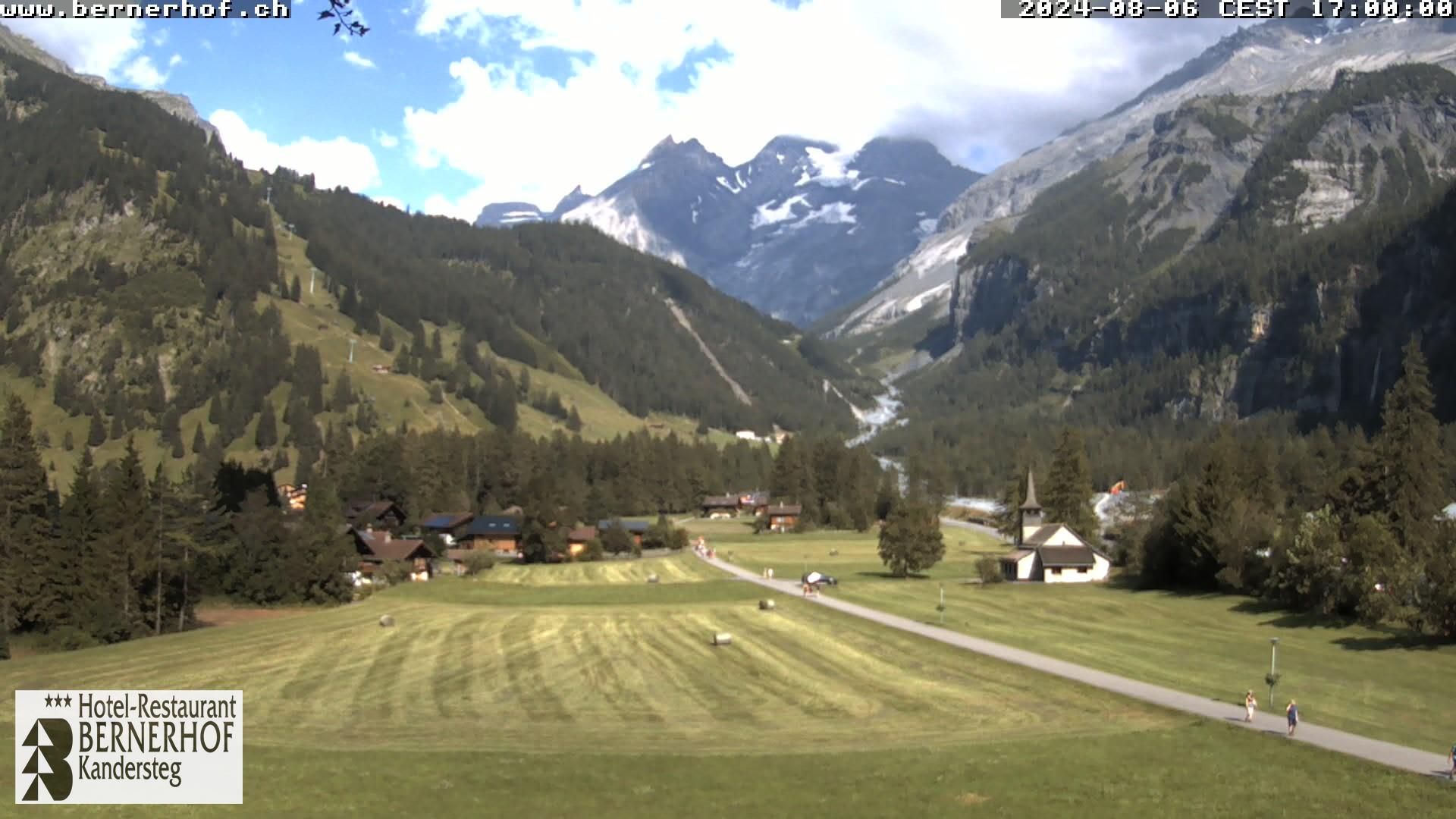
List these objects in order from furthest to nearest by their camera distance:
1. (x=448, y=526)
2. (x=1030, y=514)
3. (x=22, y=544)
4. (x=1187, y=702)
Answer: (x=448, y=526)
(x=1030, y=514)
(x=22, y=544)
(x=1187, y=702)

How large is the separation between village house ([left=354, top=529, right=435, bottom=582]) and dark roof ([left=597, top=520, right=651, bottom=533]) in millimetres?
28572

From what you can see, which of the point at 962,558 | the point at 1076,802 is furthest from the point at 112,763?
the point at 962,558

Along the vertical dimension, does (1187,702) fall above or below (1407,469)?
below

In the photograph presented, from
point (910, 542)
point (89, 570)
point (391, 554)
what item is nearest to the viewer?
point (89, 570)

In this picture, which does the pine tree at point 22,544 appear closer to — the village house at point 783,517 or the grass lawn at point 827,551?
the grass lawn at point 827,551

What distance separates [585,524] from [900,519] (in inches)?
2438

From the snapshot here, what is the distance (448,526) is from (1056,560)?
82327 mm

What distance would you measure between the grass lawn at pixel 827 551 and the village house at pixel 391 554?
116 ft

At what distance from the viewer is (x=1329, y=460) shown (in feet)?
550

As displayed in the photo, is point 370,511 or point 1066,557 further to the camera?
point 370,511

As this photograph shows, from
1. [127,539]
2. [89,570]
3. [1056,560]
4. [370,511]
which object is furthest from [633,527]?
[89,570]

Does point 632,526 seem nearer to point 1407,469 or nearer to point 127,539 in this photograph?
point 127,539

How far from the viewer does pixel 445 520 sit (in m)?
157

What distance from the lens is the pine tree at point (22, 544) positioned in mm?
80438
